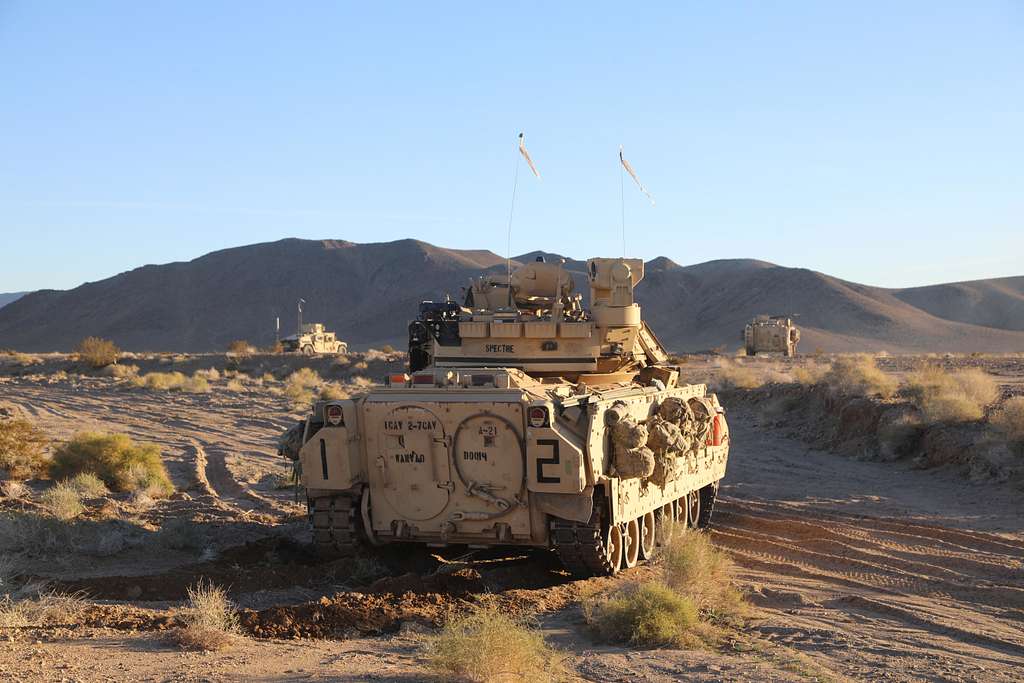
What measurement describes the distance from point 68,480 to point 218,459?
4.39m

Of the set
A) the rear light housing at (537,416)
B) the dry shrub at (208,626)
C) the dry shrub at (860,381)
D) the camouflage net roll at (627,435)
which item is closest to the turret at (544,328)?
the camouflage net roll at (627,435)

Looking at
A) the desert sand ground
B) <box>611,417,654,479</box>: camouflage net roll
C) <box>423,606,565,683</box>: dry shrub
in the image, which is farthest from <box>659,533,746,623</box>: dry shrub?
<box>423,606,565,683</box>: dry shrub

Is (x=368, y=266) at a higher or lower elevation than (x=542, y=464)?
higher

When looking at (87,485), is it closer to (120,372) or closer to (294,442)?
(294,442)

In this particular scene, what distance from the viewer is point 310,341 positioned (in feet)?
179

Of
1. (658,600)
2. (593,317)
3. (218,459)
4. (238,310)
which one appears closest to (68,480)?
(218,459)

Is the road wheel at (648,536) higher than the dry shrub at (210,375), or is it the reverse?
the dry shrub at (210,375)

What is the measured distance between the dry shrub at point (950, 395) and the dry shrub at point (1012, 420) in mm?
1223

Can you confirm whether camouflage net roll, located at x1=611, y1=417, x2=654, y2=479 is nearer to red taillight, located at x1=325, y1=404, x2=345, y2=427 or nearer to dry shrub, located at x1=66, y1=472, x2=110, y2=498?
red taillight, located at x1=325, y1=404, x2=345, y2=427

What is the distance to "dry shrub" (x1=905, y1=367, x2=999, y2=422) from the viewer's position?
57.0 ft

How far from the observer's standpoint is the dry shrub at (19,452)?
48.5 ft

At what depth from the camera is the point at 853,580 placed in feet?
31.9

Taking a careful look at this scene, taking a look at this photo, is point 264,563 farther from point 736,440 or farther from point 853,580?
point 736,440

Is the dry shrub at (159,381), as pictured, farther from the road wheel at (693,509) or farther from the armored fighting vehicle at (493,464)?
the armored fighting vehicle at (493,464)
